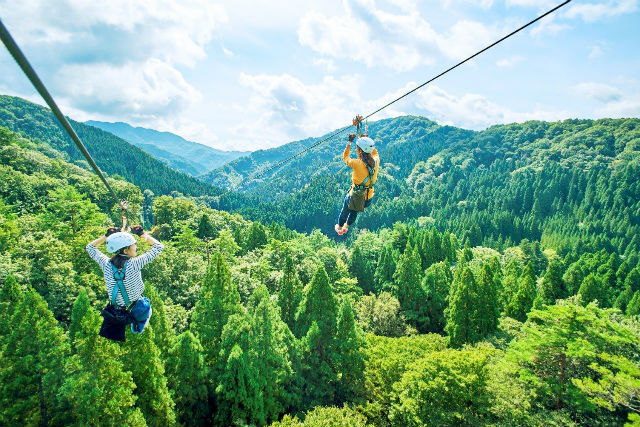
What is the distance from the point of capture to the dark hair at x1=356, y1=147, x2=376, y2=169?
923 centimetres

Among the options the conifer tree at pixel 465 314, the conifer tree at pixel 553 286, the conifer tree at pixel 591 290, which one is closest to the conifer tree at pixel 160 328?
the conifer tree at pixel 465 314

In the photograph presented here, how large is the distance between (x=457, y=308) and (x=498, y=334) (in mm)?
3893

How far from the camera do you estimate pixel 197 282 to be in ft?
111

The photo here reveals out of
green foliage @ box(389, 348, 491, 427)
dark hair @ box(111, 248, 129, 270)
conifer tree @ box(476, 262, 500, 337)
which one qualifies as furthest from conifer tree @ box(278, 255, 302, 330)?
dark hair @ box(111, 248, 129, 270)

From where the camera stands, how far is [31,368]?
1655 cm

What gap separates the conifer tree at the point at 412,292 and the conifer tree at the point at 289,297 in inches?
673

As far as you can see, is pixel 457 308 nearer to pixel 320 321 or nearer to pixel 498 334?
pixel 498 334

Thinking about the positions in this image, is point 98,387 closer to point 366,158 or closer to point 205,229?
point 366,158

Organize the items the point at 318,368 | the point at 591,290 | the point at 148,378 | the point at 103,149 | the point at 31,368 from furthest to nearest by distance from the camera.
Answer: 1. the point at 103,149
2. the point at 591,290
3. the point at 318,368
4. the point at 148,378
5. the point at 31,368

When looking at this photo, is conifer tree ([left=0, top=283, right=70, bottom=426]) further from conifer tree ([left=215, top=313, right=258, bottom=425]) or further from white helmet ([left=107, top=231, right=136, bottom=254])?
white helmet ([left=107, top=231, right=136, bottom=254])

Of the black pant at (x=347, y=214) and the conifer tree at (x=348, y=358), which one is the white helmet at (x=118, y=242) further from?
the conifer tree at (x=348, y=358)

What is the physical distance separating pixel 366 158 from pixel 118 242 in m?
6.17

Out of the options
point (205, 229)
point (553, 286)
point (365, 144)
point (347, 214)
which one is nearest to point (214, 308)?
point (347, 214)

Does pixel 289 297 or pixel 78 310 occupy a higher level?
pixel 78 310
